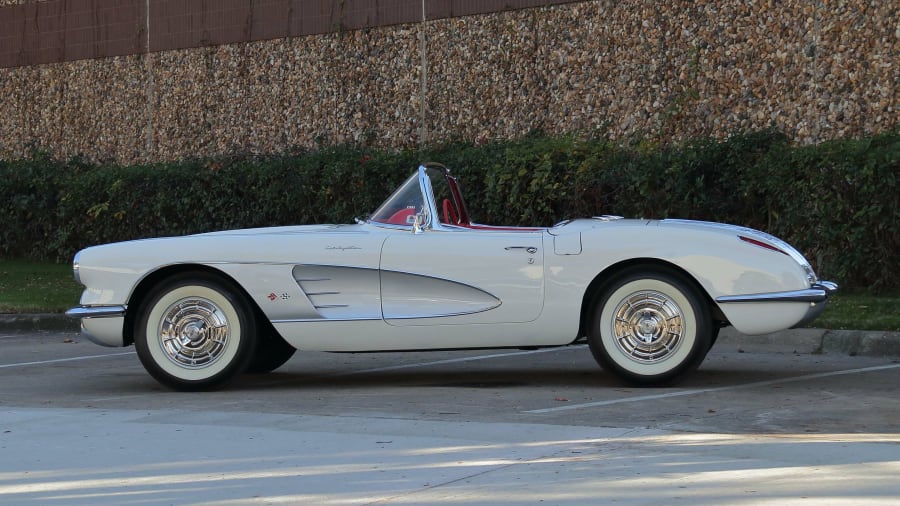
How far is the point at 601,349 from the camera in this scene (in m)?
7.34

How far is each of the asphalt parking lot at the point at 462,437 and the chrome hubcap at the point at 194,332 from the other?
0.22m

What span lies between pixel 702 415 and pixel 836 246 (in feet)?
18.7

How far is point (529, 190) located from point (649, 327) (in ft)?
21.2

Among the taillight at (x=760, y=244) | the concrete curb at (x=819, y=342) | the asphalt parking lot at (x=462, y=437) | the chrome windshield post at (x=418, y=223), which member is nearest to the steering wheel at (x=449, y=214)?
the chrome windshield post at (x=418, y=223)

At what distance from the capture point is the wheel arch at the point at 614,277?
→ 730cm

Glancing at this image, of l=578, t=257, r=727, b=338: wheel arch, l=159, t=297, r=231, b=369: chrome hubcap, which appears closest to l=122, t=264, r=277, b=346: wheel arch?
l=159, t=297, r=231, b=369: chrome hubcap

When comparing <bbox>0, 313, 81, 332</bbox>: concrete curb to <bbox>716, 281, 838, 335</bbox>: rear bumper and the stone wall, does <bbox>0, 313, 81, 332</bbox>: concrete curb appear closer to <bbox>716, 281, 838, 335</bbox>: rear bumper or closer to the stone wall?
the stone wall

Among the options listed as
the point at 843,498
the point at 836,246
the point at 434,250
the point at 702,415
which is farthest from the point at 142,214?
the point at 843,498

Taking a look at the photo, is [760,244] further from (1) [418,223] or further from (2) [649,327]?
(1) [418,223]

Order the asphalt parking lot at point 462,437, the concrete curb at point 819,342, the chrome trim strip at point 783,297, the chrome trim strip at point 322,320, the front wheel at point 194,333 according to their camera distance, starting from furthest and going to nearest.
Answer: the concrete curb at point 819,342 < the front wheel at point 194,333 < the chrome trim strip at point 322,320 < the chrome trim strip at point 783,297 < the asphalt parking lot at point 462,437

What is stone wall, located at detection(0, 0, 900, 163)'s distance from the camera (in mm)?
13055

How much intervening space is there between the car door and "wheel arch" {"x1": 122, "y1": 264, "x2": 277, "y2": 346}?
2.66 ft

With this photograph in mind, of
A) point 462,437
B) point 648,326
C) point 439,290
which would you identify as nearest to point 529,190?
point 439,290

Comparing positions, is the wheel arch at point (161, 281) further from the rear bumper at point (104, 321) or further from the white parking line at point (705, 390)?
the white parking line at point (705, 390)
